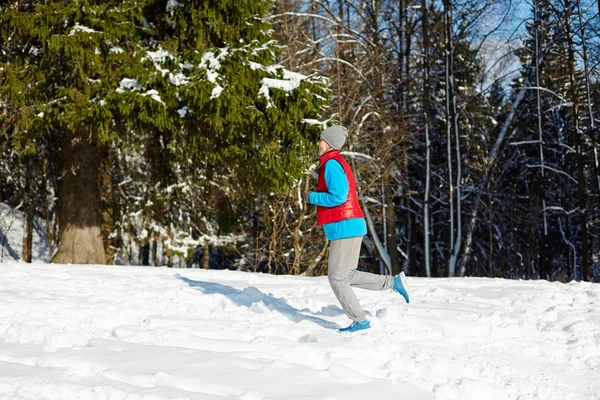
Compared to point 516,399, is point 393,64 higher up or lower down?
higher up

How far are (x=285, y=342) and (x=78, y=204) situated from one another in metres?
7.57

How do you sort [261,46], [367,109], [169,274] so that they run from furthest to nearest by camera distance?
[367,109], [261,46], [169,274]

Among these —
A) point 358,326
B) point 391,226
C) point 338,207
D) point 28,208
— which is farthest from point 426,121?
point 358,326

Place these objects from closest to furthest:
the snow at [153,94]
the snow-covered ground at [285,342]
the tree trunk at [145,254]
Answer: the snow-covered ground at [285,342] → the snow at [153,94] → the tree trunk at [145,254]

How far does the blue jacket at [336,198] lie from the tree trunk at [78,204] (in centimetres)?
729

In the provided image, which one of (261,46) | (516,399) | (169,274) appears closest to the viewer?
(516,399)

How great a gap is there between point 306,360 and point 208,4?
795cm

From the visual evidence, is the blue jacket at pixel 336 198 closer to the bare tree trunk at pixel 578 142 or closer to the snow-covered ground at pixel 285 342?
the snow-covered ground at pixel 285 342

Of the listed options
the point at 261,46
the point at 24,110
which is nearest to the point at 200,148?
the point at 261,46

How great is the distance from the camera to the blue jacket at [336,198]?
475 cm

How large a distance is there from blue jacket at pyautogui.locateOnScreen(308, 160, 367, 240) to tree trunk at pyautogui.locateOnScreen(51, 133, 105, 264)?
729 cm

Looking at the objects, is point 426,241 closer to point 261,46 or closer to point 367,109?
point 367,109

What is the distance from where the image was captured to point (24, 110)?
9.56 m

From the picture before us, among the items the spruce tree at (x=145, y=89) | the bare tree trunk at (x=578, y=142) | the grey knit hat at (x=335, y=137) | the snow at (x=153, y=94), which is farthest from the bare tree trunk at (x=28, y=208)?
the bare tree trunk at (x=578, y=142)
